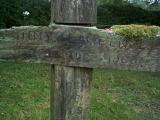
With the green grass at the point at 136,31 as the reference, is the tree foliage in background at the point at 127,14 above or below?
below

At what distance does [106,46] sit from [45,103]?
4025 mm

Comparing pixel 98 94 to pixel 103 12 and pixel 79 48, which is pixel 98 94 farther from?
pixel 79 48

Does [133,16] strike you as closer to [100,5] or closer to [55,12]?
[100,5]

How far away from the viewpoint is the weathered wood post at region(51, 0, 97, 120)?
2.39 meters

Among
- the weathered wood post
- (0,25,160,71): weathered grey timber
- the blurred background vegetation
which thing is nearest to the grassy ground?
the blurred background vegetation

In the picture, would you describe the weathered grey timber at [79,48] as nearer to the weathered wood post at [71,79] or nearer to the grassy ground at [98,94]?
the weathered wood post at [71,79]

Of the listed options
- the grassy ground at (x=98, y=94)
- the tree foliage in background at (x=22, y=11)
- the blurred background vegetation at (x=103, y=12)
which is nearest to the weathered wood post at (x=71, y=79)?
the grassy ground at (x=98, y=94)

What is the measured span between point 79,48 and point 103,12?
8.54m

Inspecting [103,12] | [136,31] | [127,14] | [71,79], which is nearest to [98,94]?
[103,12]

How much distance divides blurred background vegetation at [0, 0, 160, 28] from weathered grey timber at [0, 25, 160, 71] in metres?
6.66

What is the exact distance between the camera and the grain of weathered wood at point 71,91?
8.02ft

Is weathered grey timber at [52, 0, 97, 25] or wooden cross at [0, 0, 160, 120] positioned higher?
weathered grey timber at [52, 0, 97, 25]

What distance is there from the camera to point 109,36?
7.78 feet

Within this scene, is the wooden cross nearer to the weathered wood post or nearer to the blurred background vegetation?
the weathered wood post
